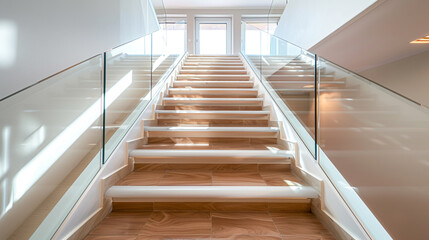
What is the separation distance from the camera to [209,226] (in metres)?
1.40

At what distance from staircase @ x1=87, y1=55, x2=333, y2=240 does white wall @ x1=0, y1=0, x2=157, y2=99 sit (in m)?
0.90

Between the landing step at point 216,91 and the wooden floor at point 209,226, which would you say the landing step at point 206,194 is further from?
the landing step at point 216,91

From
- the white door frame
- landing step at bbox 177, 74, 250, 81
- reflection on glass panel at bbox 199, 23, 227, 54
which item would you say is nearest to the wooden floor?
landing step at bbox 177, 74, 250, 81

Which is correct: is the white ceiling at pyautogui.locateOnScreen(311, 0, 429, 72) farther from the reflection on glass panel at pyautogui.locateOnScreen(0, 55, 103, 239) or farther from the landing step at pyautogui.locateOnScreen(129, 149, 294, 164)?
the reflection on glass panel at pyautogui.locateOnScreen(0, 55, 103, 239)

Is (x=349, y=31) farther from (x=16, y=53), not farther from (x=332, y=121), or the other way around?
(x=16, y=53)

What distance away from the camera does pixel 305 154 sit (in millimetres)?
1788

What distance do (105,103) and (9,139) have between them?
2.43 feet

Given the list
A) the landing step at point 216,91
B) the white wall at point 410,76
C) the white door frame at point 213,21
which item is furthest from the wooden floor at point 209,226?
the white door frame at point 213,21

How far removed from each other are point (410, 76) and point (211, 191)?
385cm

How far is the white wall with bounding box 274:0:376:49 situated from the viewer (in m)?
2.85

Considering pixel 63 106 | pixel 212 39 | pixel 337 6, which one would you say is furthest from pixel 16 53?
pixel 212 39

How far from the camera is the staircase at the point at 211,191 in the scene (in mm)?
1372

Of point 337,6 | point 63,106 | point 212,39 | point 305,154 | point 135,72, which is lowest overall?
point 305,154

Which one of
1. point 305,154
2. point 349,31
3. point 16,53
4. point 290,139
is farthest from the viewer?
point 349,31
